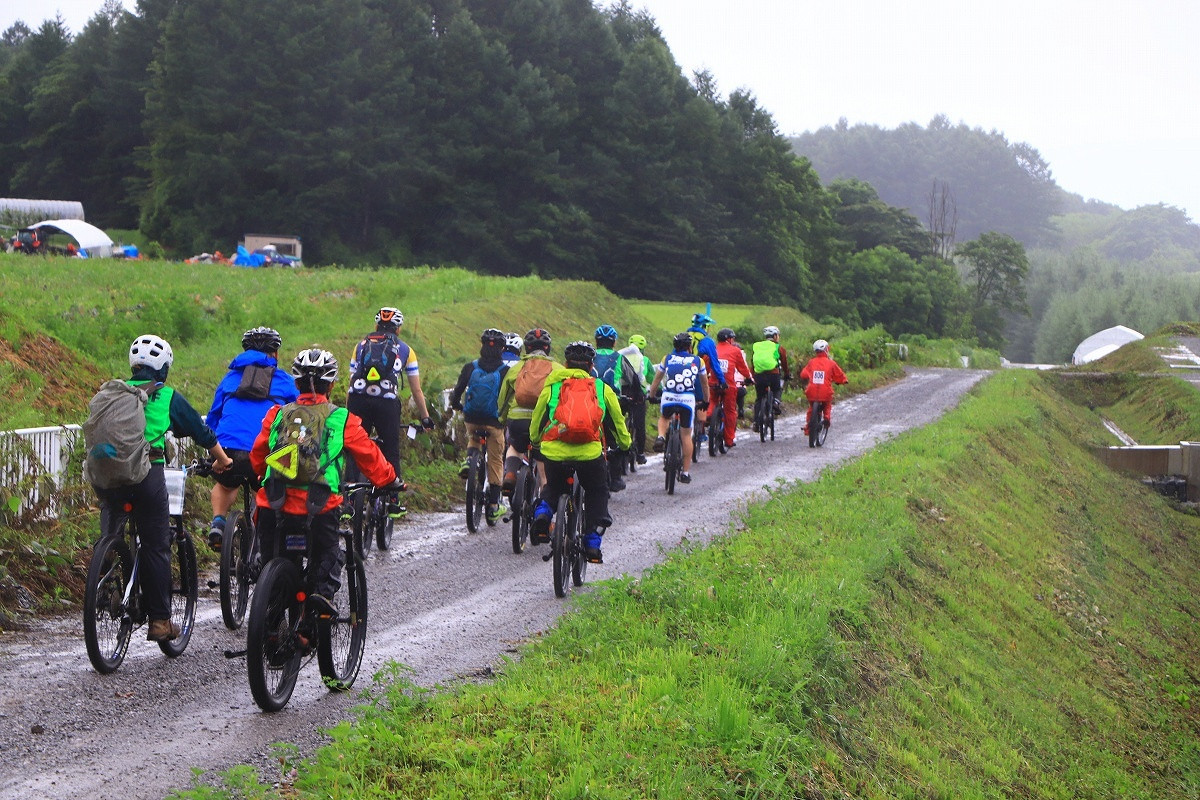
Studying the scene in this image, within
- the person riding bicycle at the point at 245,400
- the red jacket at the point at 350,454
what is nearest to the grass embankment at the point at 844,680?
the red jacket at the point at 350,454

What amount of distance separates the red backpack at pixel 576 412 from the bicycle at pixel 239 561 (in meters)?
2.46

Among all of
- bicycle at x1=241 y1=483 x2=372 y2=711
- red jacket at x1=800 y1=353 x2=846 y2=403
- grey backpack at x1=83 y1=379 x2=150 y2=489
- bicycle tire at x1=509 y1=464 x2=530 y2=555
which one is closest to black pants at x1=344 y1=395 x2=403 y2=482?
bicycle tire at x1=509 y1=464 x2=530 y2=555

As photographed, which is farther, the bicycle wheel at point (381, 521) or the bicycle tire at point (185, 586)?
the bicycle wheel at point (381, 521)

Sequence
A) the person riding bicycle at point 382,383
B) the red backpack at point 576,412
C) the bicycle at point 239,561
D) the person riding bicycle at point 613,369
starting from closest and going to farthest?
the bicycle at point 239,561 < the red backpack at point 576,412 < the person riding bicycle at point 382,383 < the person riding bicycle at point 613,369

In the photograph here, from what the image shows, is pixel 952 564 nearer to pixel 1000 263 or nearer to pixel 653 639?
pixel 653 639

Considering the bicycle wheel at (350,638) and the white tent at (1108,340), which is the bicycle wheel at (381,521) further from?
the white tent at (1108,340)

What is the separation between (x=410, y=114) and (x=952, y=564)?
61.1m

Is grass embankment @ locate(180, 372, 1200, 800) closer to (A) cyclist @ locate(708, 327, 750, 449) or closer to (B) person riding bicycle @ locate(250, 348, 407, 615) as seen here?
(B) person riding bicycle @ locate(250, 348, 407, 615)

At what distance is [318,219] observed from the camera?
67562 mm

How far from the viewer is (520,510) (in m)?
11.4

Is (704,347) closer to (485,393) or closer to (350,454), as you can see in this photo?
(485,393)

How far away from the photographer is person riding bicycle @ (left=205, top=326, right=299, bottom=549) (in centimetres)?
844

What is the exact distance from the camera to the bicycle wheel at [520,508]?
11336 millimetres

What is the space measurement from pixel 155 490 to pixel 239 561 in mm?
1340
